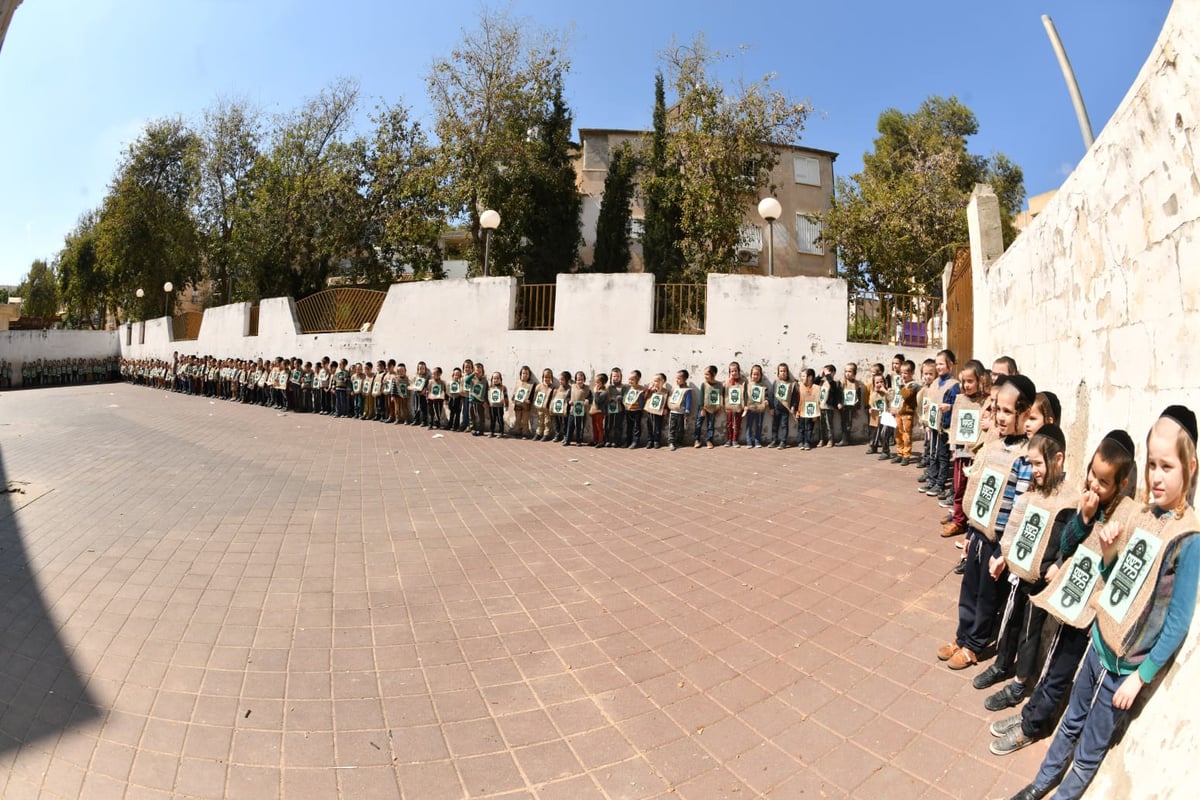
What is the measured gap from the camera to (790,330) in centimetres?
1184

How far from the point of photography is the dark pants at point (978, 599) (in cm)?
329

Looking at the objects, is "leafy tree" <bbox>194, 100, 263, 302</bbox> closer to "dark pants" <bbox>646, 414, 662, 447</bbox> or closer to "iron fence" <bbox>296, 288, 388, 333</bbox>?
"iron fence" <bbox>296, 288, 388, 333</bbox>

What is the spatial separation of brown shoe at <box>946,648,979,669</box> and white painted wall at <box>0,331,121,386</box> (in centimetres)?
4676

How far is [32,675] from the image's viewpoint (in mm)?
3307

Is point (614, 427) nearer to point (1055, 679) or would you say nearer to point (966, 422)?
point (966, 422)

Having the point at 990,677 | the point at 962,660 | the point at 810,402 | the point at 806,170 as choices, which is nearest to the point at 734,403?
the point at 810,402

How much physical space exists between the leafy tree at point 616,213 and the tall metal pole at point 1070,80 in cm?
1629

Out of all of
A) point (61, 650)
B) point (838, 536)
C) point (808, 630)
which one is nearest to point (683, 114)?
point (838, 536)

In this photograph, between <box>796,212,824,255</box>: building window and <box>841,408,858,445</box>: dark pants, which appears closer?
<box>841,408,858,445</box>: dark pants

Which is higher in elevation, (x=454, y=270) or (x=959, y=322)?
(x=454, y=270)

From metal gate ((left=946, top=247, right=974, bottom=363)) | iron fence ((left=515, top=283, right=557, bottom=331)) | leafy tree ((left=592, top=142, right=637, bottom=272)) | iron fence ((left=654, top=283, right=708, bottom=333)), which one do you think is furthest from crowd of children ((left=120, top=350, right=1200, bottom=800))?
leafy tree ((left=592, top=142, right=637, bottom=272))

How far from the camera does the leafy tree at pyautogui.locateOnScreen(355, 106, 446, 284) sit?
2127 cm

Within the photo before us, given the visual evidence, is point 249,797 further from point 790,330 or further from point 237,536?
point 790,330

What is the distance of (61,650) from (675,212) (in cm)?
2120
